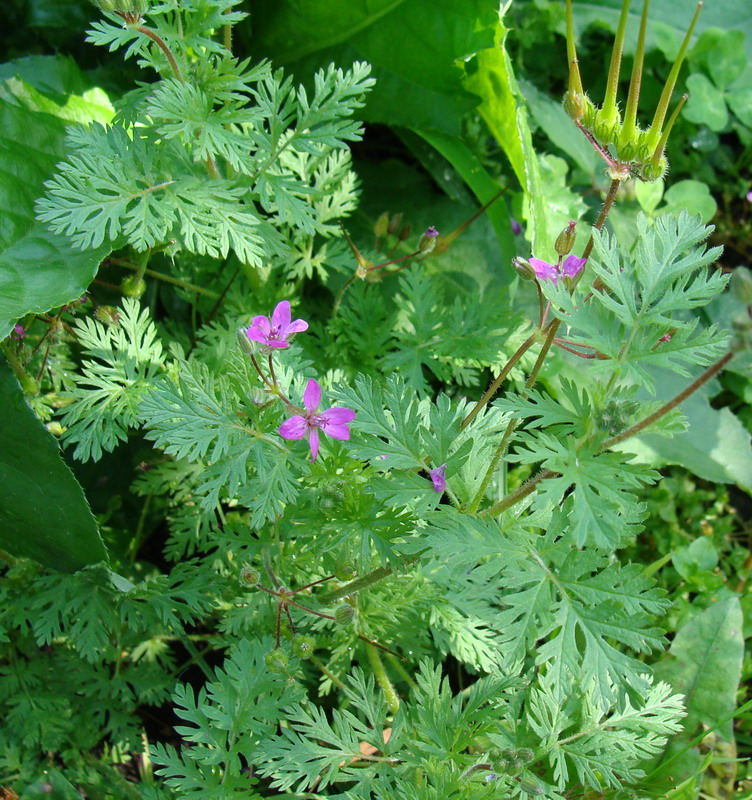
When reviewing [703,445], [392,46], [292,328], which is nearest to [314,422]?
[292,328]

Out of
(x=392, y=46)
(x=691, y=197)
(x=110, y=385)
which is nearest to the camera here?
(x=110, y=385)

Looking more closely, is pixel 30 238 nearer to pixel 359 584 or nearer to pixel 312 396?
pixel 312 396

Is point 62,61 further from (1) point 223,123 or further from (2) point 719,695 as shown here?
(2) point 719,695

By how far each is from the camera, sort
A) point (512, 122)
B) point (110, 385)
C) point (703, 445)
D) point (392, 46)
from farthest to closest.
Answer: point (703, 445) → point (392, 46) → point (512, 122) → point (110, 385)

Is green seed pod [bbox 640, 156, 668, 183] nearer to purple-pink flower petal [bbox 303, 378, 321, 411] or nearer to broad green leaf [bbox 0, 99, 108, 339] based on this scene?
purple-pink flower petal [bbox 303, 378, 321, 411]

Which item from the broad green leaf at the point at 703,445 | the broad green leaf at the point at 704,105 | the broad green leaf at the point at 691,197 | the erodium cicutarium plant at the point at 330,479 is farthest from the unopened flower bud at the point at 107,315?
the broad green leaf at the point at 704,105
